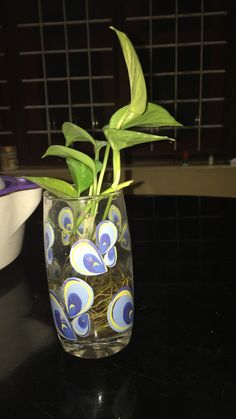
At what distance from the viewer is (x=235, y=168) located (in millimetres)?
2258

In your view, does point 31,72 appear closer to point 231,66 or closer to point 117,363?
point 231,66

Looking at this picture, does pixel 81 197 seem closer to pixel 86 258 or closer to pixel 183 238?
pixel 86 258

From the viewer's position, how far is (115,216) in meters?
0.36

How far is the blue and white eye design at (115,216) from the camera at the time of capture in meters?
0.36

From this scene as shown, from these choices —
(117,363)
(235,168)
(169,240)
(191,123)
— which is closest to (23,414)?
(117,363)

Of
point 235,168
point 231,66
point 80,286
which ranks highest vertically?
point 231,66

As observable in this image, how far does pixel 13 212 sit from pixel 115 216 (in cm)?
22

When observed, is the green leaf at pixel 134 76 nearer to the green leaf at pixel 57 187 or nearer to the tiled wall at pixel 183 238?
the green leaf at pixel 57 187

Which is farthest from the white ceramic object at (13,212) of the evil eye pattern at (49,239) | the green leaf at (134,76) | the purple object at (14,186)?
the green leaf at (134,76)

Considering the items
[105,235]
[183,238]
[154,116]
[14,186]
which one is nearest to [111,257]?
[105,235]

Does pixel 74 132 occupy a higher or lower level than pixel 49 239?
higher

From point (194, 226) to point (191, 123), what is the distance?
1.81 m

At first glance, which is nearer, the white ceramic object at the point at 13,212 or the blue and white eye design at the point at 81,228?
the blue and white eye design at the point at 81,228

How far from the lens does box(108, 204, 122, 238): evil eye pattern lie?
1.18 ft
